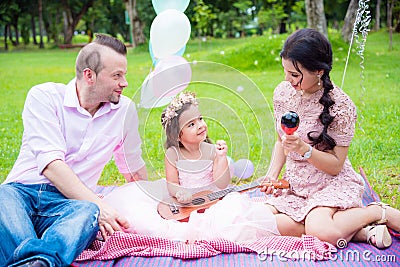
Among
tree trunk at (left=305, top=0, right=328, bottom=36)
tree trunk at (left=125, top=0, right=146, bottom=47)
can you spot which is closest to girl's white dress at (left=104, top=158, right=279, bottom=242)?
tree trunk at (left=305, top=0, right=328, bottom=36)

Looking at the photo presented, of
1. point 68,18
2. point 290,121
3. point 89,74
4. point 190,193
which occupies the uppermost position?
point 89,74

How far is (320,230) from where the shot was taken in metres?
2.26

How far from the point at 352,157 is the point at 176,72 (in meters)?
1.97

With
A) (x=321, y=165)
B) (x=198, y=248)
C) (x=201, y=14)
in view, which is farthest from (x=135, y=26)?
(x=198, y=248)

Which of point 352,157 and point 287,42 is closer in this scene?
point 287,42

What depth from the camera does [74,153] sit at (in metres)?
2.48

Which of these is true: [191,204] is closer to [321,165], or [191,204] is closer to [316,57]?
[321,165]

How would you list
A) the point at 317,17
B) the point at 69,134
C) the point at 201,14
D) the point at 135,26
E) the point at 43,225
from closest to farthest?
the point at 43,225 → the point at 69,134 → the point at 317,17 → the point at 201,14 → the point at 135,26

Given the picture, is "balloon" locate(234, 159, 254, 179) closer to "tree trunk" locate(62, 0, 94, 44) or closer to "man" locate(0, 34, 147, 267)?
"man" locate(0, 34, 147, 267)

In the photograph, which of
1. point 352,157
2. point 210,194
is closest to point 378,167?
point 352,157

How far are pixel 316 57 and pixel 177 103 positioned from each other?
663 mm

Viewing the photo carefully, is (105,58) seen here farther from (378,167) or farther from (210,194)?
(378,167)

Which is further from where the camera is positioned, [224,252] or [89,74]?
[89,74]

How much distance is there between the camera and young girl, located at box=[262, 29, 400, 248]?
7.49 feet
